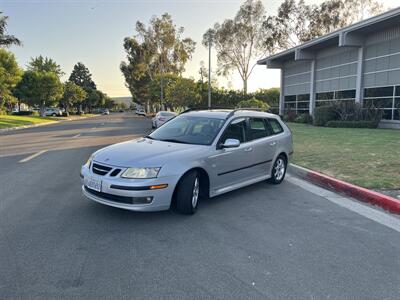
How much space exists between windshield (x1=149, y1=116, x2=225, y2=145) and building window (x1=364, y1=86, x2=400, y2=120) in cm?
1913

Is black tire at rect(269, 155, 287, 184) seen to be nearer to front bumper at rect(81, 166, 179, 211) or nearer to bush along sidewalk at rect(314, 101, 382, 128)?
front bumper at rect(81, 166, 179, 211)

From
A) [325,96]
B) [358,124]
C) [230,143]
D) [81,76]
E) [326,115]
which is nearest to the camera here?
[230,143]

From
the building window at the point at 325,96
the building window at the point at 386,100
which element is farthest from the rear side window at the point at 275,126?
the building window at the point at 325,96

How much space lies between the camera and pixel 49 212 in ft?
17.0

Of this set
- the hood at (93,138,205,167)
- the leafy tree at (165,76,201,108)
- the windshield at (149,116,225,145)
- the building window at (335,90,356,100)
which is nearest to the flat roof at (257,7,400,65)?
the building window at (335,90,356,100)

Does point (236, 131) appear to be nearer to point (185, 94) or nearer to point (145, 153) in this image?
point (145, 153)

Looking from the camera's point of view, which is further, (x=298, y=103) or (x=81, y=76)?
(x=81, y=76)

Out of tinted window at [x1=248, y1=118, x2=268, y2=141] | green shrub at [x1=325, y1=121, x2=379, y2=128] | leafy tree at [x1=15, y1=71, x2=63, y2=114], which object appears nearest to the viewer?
tinted window at [x1=248, y1=118, x2=268, y2=141]

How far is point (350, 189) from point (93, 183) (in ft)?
15.1

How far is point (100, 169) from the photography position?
4.96 meters

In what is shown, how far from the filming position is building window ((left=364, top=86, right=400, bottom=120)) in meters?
21.6

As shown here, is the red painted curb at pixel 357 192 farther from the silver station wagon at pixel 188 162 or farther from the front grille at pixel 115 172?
the front grille at pixel 115 172

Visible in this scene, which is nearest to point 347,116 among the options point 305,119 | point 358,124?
point 358,124

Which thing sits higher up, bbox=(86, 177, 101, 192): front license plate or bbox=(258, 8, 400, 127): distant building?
bbox=(258, 8, 400, 127): distant building
